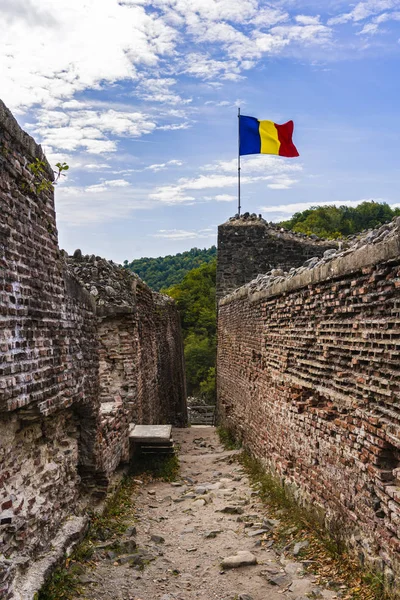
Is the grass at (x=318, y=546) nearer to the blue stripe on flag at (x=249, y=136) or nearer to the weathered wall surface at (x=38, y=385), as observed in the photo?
the weathered wall surface at (x=38, y=385)

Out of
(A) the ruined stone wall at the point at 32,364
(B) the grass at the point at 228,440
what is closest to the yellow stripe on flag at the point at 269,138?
(B) the grass at the point at 228,440

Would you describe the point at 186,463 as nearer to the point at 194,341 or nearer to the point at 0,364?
the point at 0,364

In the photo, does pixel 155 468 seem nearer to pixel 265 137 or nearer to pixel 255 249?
pixel 255 249

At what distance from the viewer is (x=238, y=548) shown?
17.4 feet

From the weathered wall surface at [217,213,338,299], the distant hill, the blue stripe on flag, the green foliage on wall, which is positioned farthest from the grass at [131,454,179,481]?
the distant hill

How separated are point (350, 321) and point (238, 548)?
259 centimetres

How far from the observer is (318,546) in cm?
493

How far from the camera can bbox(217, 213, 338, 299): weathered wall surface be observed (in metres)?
17.0

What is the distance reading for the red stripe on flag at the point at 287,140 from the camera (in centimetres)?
1633

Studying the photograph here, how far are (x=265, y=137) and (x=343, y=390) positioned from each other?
43.7 feet

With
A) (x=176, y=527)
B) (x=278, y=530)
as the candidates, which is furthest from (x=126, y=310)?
(x=278, y=530)

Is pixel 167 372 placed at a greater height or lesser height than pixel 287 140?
lesser

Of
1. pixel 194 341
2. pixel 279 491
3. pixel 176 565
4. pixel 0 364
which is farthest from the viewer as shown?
pixel 194 341

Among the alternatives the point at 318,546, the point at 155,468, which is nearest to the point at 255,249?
the point at 155,468
